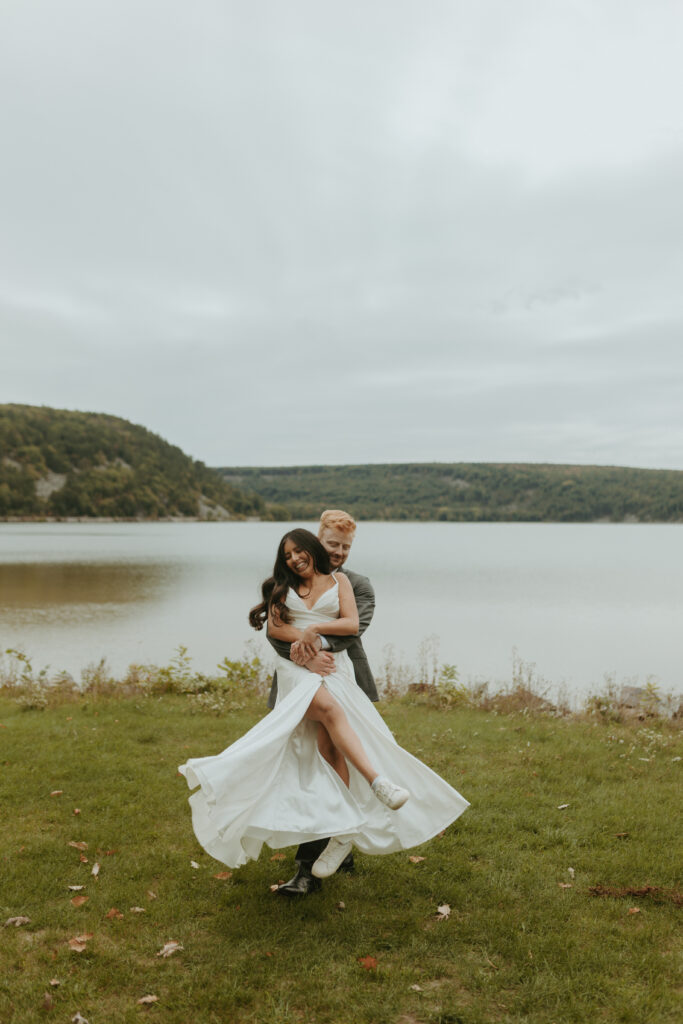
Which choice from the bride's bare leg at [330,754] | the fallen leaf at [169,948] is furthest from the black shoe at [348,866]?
the fallen leaf at [169,948]

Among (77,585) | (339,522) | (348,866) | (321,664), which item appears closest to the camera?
(321,664)

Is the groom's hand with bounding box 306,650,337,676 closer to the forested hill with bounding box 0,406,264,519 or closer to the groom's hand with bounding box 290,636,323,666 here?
the groom's hand with bounding box 290,636,323,666

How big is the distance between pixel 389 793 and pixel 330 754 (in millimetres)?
576

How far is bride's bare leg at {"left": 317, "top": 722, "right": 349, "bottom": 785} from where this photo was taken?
15.0 feet

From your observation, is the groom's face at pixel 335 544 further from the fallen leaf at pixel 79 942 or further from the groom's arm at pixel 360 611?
the fallen leaf at pixel 79 942

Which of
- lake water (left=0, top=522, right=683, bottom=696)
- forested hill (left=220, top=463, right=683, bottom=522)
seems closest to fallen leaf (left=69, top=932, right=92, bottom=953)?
lake water (left=0, top=522, right=683, bottom=696)

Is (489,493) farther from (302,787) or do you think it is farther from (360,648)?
(302,787)

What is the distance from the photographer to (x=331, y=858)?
4383mm

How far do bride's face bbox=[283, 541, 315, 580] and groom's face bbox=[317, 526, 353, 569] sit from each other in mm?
199

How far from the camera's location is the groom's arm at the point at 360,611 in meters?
4.69

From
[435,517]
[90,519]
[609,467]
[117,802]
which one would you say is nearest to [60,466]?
[90,519]

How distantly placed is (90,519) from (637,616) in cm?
13257

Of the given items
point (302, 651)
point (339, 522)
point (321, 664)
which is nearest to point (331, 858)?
point (321, 664)

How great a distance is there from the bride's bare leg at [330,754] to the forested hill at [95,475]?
143m
